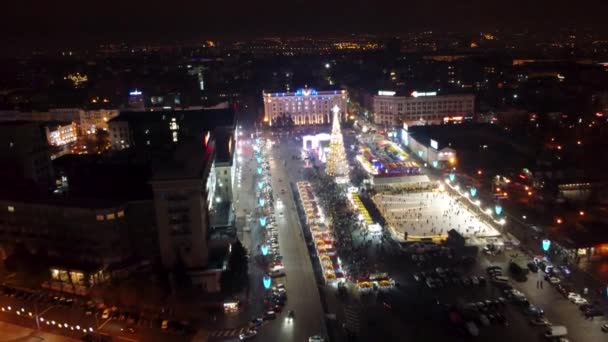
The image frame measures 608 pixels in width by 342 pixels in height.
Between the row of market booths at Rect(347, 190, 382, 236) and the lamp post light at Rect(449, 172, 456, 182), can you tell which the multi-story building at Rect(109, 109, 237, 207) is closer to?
the row of market booths at Rect(347, 190, 382, 236)

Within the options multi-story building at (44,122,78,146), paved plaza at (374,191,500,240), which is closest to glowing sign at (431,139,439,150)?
paved plaza at (374,191,500,240)

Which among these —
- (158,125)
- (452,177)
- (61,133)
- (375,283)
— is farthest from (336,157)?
(61,133)

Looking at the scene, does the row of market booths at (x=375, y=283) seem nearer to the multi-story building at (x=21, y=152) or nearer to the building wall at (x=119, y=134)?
the multi-story building at (x=21, y=152)

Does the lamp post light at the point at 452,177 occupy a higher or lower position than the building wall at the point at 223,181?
lower

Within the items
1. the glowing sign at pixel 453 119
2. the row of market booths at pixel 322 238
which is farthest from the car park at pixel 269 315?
the glowing sign at pixel 453 119

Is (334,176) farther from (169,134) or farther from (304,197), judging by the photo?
(169,134)

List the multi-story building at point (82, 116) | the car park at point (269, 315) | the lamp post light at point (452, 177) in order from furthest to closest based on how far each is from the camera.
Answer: the multi-story building at point (82, 116)
the lamp post light at point (452, 177)
the car park at point (269, 315)

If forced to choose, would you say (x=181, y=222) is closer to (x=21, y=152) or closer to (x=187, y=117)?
(x=21, y=152)

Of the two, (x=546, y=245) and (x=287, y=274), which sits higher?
(x=546, y=245)
